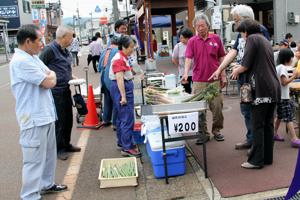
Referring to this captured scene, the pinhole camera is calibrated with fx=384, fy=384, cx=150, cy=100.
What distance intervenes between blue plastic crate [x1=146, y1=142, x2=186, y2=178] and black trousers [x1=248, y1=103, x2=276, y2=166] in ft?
2.79

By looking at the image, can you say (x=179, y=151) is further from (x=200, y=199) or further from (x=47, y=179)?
(x=47, y=179)

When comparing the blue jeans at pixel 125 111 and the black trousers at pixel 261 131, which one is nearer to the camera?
the black trousers at pixel 261 131

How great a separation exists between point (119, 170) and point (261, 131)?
1.84 metres

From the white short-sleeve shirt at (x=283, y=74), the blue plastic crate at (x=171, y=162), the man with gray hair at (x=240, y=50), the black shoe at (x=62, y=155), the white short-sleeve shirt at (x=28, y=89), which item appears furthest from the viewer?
the black shoe at (x=62, y=155)

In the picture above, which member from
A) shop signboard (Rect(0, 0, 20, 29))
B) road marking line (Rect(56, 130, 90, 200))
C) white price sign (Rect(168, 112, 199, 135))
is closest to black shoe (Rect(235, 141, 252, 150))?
white price sign (Rect(168, 112, 199, 135))

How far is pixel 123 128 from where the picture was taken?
18.3 ft

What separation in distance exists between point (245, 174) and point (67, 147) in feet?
9.62

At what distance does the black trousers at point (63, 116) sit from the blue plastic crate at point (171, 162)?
1.76 metres

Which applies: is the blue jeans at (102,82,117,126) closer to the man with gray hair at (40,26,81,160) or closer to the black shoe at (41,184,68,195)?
the man with gray hair at (40,26,81,160)

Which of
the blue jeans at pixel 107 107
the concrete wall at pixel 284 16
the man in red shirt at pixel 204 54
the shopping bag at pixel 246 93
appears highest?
the concrete wall at pixel 284 16

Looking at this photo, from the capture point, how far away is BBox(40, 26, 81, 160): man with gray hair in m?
5.52

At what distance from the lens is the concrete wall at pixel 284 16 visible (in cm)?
1970

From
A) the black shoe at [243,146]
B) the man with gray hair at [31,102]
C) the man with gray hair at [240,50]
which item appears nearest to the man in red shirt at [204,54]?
the man with gray hair at [240,50]

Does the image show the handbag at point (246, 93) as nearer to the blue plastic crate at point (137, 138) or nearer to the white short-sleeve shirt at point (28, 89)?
the blue plastic crate at point (137, 138)
